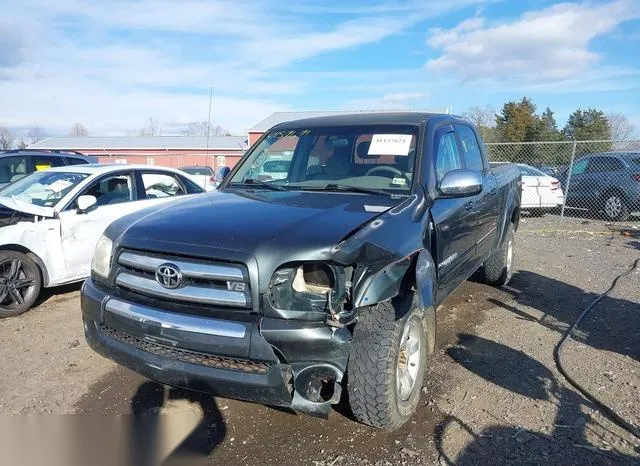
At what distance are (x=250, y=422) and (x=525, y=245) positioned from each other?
7.58m

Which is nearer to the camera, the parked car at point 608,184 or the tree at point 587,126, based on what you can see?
the parked car at point 608,184

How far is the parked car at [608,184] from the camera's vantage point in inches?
484

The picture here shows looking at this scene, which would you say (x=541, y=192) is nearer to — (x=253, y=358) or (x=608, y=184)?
(x=608, y=184)

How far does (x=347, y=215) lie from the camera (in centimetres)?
306

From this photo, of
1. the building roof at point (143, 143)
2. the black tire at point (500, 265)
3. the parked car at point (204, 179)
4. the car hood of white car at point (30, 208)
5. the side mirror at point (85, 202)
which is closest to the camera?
the car hood of white car at point (30, 208)

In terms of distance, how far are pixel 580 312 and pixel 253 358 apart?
4.11 m

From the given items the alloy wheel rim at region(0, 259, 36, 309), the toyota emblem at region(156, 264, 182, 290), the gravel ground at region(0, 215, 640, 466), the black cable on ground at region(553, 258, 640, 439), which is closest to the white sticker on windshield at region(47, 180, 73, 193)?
the alloy wheel rim at region(0, 259, 36, 309)

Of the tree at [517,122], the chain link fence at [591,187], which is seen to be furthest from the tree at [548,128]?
the chain link fence at [591,187]

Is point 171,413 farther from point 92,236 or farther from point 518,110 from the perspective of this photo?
point 518,110

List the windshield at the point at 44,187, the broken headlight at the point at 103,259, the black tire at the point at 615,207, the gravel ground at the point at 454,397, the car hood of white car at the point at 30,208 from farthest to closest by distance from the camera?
the black tire at the point at 615,207 → the windshield at the point at 44,187 → the car hood of white car at the point at 30,208 → the broken headlight at the point at 103,259 → the gravel ground at the point at 454,397

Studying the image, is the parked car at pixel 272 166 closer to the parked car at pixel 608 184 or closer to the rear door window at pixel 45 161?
the rear door window at pixel 45 161

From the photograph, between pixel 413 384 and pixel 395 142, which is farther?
pixel 395 142

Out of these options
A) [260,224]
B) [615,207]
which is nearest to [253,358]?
[260,224]

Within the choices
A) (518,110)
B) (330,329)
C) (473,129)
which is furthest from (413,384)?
→ (518,110)
